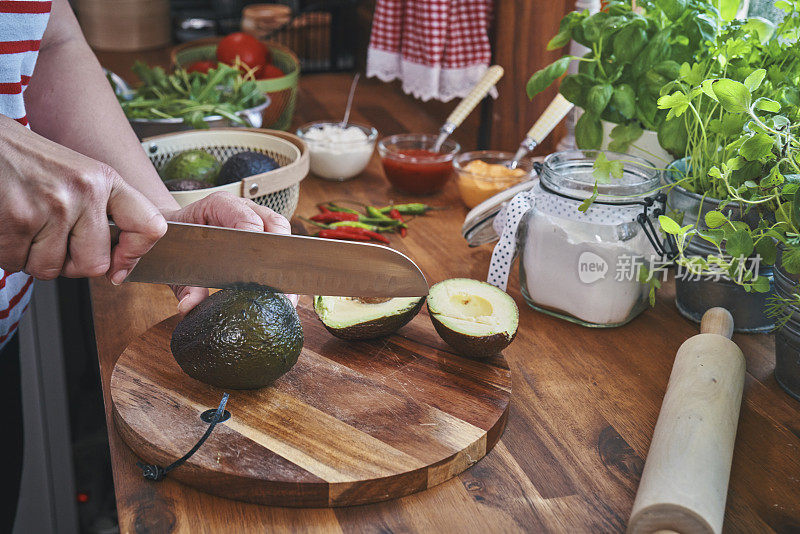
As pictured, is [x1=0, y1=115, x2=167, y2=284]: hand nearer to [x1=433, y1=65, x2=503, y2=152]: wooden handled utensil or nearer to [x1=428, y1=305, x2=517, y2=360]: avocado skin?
[x1=428, y1=305, x2=517, y2=360]: avocado skin

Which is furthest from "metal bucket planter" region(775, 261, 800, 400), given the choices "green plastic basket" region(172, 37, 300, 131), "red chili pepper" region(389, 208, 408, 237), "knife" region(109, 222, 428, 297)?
"green plastic basket" region(172, 37, 300, 131)

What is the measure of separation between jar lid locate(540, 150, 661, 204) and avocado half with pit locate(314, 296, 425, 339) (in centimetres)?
28

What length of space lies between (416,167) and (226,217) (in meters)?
0.66

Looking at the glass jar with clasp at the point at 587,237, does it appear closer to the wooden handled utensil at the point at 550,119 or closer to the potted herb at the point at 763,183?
the potted herb at the point at 763,183

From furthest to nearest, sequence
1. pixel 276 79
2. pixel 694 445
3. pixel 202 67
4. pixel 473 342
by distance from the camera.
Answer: pixel 202 67, pixel 276 79, pixel 473 342, pixel 694 445

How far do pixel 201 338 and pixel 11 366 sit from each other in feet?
1.83

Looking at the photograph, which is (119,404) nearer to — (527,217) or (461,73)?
(527,217)

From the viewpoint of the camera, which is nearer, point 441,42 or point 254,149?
point 254,149

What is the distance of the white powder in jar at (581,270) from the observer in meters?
1.07

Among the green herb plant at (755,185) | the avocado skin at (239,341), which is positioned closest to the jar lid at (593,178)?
the green herb plant at (755,185)

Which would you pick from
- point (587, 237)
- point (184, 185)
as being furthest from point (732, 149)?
point (184, 185)

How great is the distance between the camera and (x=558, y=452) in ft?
2.90

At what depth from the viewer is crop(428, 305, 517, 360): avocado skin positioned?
0.95 metres

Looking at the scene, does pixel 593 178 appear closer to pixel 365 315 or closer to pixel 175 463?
pixel 365 315
